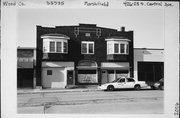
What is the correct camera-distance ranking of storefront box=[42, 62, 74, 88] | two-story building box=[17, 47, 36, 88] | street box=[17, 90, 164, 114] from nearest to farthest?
street box=[17, 90, 164, 114] < two-story building box=[17, 47, 36, 88] < storefront box=[42, 62, 74, 88]

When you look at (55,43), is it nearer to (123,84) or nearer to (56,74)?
(56,74)

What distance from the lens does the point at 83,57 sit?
36.0 feet

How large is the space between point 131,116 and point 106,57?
8.76 feet

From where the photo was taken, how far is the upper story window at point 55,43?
10602 millimetres

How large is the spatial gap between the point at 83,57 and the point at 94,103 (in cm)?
223

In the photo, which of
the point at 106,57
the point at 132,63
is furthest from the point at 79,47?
the point at 132,63

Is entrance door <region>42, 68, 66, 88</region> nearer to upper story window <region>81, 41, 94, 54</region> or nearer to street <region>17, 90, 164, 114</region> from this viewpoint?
street <region>17, 90, 164, 114</region>

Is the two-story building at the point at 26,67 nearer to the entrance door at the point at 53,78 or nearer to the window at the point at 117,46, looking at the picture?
the entrance door at the point at 53,78

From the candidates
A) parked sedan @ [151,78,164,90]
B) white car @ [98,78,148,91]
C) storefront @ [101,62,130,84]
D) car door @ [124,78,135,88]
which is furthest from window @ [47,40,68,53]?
parked sedan @ [151,78,164,90]

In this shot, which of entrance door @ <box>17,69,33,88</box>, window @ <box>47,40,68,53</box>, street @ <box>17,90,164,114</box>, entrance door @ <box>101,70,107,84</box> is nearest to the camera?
street @ <box>17,90,164,114</box>

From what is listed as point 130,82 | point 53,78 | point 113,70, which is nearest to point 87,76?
point 113,70

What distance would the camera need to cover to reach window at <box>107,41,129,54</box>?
10734mm

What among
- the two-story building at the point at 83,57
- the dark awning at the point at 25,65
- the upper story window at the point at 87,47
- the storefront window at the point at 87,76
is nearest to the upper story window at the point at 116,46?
the two-story building at the point at 83,57

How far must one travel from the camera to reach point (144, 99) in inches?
380
